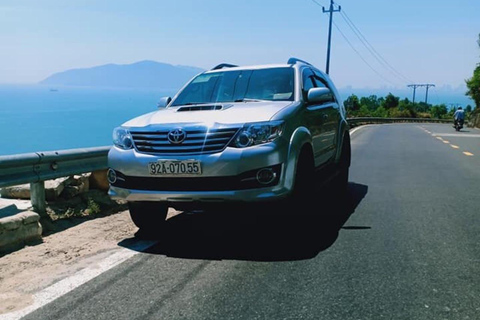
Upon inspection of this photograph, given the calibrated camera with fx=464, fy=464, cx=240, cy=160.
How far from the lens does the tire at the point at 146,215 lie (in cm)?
472

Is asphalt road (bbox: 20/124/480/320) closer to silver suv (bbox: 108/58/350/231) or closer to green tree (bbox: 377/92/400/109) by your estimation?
silver suv (bbox: 108/58/350/231)

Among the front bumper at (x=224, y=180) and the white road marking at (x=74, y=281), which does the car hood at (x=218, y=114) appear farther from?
the white road marking at (x=74, y=281)

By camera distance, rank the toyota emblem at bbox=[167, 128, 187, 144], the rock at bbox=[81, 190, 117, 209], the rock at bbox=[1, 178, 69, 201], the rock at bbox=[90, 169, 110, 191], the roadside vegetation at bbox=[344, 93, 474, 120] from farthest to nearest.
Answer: the roadside vegetation at bbox=[344, 93, 474, 120]
the rock at bbox=[90, 169, 110, 191]
the rock at bbox=[81, 190, 117, 209]
the rock at bbox=[1, 178, 69, 201]
the toyota emblem at bbox=[167, 128, 187, 144]

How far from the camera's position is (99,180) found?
6445mm

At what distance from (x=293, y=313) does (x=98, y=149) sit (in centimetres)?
408

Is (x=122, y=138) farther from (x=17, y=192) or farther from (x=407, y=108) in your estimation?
(x=407, y=108)

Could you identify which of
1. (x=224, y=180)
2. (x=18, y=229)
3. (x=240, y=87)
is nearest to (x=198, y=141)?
(x=224, y=180)

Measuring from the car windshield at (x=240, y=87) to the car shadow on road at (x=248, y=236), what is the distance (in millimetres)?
1402

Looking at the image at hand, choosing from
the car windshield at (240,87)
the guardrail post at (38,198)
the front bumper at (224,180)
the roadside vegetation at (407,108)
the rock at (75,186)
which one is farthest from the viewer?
the roadside vegetation at (407,108)

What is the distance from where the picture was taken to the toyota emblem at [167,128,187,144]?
423cm

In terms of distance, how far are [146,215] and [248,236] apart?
1.09 m

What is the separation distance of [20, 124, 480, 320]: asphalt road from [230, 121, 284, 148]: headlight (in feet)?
3.27

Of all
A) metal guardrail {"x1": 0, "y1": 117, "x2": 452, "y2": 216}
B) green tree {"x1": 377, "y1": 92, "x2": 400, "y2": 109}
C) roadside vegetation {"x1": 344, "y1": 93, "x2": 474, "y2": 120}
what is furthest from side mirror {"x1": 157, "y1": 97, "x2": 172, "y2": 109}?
green tree {"x1": 377, "y1": 92, "x2": 400, "y2": 109}

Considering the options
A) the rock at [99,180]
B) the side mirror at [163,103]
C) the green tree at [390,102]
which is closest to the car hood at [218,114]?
the side mirror at [163,103]
